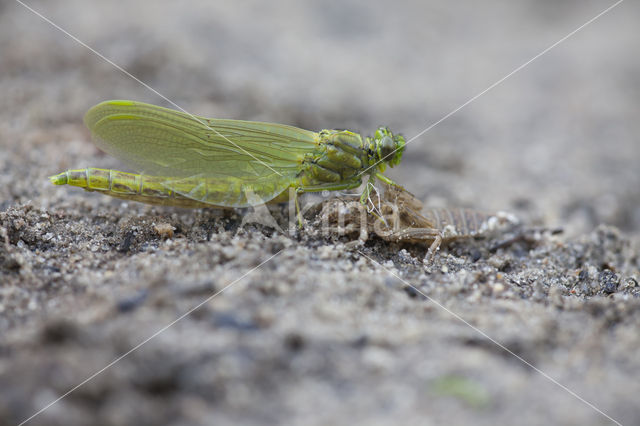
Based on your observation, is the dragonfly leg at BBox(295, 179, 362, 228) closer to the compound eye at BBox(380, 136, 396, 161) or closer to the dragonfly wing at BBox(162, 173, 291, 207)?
the dragonfly wing at BBox(162, 173, 291, 207)

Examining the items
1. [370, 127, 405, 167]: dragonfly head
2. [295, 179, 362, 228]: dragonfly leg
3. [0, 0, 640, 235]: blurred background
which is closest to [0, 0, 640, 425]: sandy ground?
[0, 0, 640, 235]: blurred background

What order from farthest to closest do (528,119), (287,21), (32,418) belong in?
(287,21) < (528,119) < (32,418)

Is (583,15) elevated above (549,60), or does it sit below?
above

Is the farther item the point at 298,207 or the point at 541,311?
the point at 298,207

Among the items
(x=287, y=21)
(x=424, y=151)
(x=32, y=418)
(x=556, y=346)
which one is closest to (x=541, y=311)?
(x=556, y=346)

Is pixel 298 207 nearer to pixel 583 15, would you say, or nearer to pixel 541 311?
pixel 541 311

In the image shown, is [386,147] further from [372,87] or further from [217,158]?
[372,87]

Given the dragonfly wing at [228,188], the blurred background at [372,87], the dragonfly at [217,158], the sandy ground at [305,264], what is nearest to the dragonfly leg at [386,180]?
the dragonfly at [217,158]

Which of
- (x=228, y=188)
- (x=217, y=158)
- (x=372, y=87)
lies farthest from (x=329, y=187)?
(x=372, y=87)
